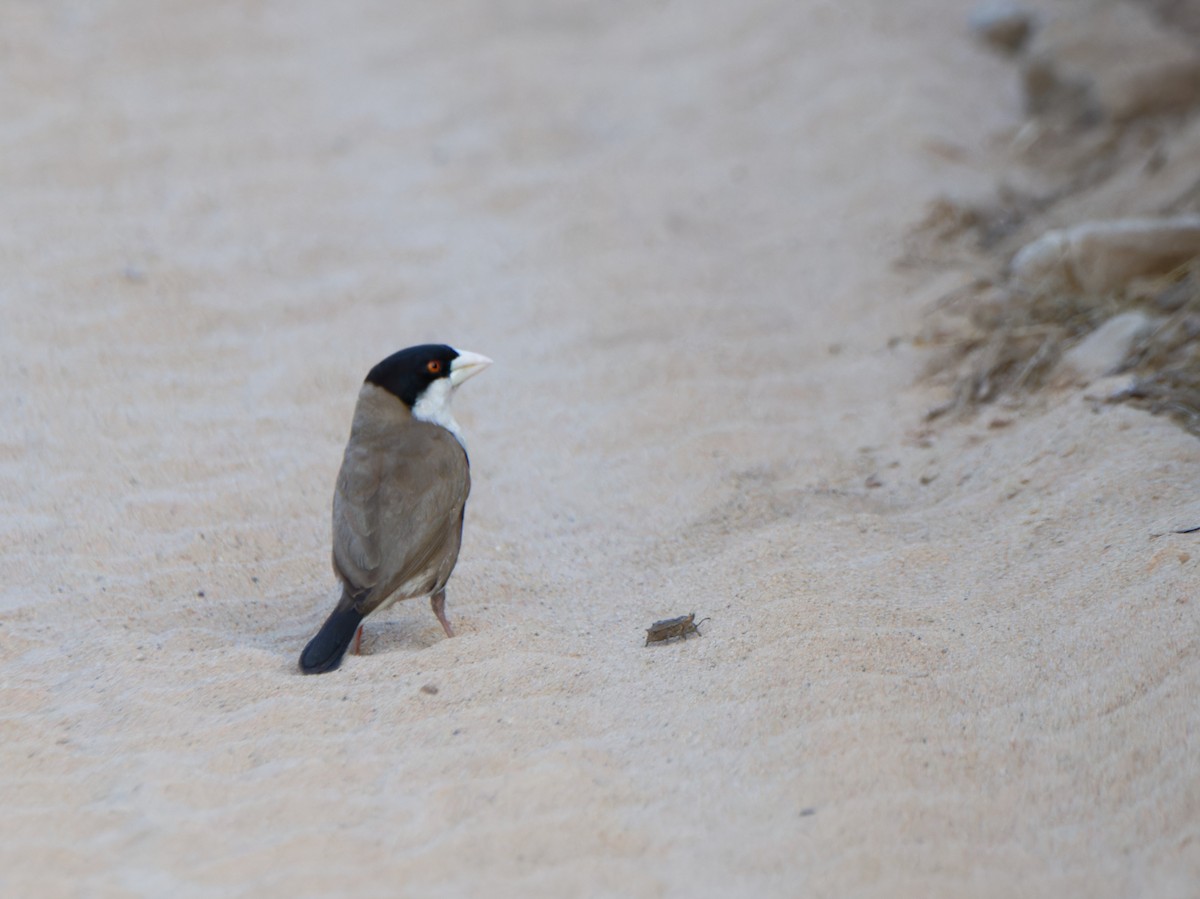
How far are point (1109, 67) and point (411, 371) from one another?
222 inches

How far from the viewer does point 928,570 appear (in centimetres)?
459

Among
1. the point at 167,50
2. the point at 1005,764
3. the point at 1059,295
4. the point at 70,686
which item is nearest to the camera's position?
the point at 1005,764

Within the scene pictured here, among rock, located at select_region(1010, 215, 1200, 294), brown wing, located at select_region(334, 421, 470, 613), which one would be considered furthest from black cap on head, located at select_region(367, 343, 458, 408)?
rock, located at select_region(1010, 215, 1200, 294)

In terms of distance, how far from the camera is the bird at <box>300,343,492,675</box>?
4344mm

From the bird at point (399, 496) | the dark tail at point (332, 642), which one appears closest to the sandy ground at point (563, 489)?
the dark tail at point (332, 642)

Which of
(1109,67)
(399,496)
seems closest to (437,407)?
(399,496)

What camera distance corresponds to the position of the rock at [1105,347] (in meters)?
5.77

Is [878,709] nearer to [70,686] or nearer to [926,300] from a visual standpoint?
[70,686]

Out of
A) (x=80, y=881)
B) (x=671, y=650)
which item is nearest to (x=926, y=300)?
→ (x=671, y=650)

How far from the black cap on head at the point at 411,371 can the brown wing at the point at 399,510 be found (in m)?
0.14

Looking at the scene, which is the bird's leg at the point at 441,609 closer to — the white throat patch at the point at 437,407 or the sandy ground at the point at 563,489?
the sandy ground at the point at 563,489

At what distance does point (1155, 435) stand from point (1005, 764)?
83.1 inches

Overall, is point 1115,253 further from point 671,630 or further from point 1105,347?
point 671,630

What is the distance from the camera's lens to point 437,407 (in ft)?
16.9
